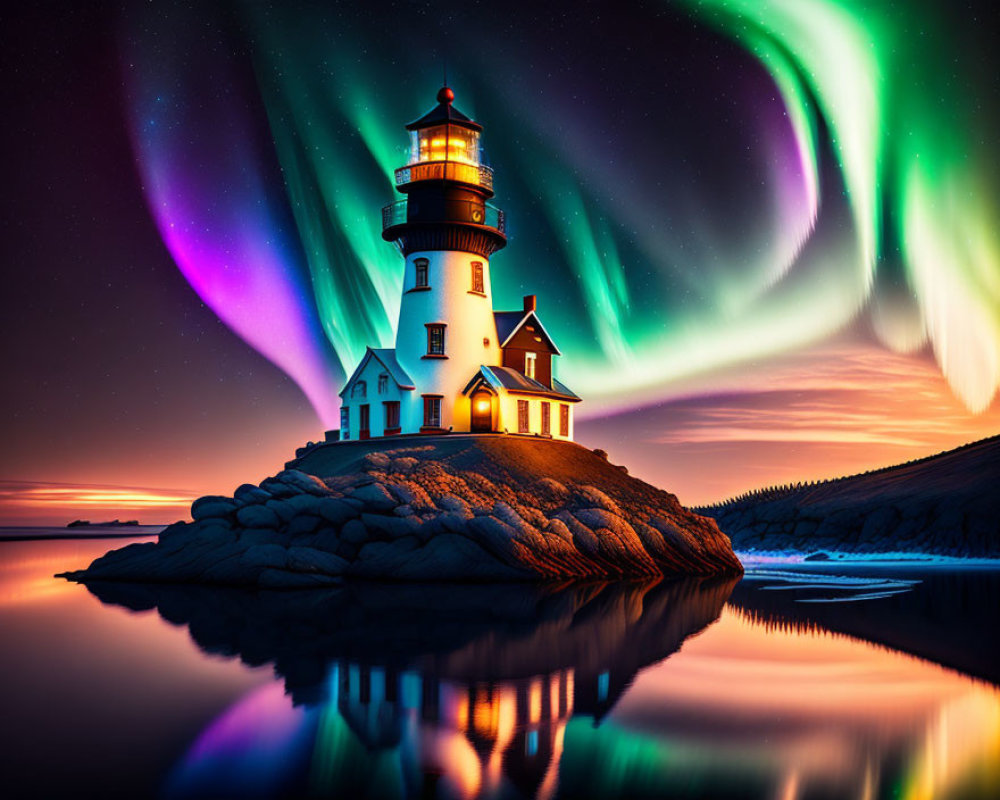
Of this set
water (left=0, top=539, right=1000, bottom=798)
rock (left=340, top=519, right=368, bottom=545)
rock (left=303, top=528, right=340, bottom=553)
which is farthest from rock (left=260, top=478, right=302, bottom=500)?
water (left=0, top=539, right=1000, bottom=798)

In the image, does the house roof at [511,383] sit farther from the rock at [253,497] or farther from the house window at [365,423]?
the rock at [253,497]

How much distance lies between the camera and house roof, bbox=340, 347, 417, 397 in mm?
36719

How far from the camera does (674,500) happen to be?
3416 centimetres

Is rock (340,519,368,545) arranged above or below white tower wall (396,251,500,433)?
below

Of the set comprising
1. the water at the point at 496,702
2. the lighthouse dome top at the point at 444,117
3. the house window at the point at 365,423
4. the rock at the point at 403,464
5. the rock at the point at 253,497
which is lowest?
the water at the point at 496,702

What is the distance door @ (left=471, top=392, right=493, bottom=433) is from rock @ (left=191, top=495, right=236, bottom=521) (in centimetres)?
1182

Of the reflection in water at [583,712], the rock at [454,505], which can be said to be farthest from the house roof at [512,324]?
the reflection in water at [583,712]

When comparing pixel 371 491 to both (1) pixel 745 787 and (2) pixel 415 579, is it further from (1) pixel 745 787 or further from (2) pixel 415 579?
(1) pixel 745 787

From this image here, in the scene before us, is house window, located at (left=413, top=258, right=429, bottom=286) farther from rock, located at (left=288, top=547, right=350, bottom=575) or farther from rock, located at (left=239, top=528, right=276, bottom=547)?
rock, located at (left=288, top=547, right=350, bottom=575)

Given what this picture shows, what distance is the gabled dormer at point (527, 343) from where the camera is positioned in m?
38.6

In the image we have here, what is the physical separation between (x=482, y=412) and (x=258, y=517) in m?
12.5

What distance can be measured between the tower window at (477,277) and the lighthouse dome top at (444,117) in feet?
17.5

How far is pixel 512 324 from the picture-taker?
38.9 m

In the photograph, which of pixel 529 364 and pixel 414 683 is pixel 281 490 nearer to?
pixel 529 364
